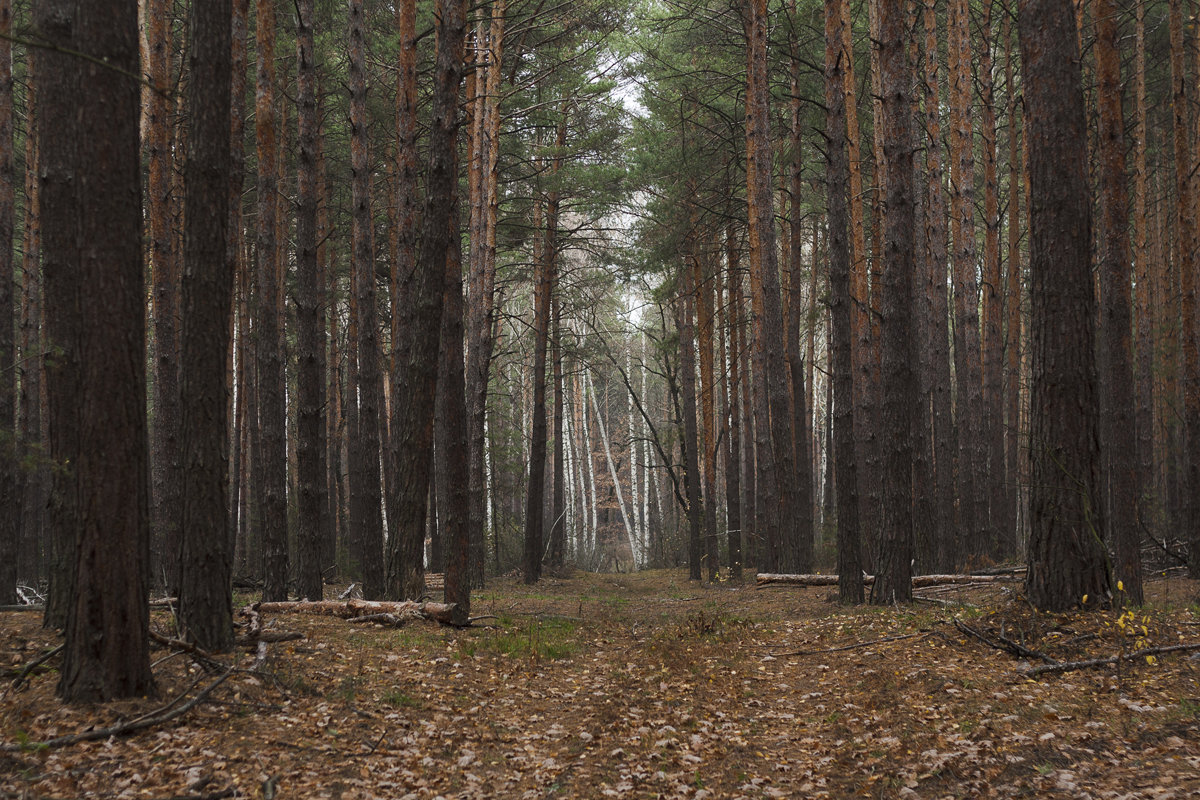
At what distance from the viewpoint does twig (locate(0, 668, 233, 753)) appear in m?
4.17

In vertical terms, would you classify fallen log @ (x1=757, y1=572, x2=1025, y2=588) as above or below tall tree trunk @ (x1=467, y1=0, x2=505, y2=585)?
below

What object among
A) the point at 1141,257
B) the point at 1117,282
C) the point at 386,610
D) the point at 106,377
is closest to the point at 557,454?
Result: the point at 1141,257

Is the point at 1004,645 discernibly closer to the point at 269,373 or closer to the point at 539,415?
the point at 269,373

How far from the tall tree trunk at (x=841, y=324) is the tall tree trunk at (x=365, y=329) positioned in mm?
6512

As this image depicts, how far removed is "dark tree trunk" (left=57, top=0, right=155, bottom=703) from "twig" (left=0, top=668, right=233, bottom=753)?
299 mm

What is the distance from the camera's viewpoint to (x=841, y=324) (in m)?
11.5

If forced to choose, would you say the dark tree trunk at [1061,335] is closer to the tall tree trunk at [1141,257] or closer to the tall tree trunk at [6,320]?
the tall tree trunk at [1141,257]

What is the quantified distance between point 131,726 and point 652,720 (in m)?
3.57

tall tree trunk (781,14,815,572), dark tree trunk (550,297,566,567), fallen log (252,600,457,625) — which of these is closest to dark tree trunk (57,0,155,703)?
fallen log (252,600,457,625)

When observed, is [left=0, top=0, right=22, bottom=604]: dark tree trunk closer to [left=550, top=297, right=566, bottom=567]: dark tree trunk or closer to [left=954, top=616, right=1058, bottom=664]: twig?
[left=954, top=616, right=1058, bottom=664]: twig

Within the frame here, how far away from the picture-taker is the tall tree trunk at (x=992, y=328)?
1619 centimetres

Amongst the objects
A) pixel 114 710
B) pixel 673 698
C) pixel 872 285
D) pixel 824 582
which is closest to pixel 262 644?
pixel 114 710

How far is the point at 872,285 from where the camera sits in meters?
17.1

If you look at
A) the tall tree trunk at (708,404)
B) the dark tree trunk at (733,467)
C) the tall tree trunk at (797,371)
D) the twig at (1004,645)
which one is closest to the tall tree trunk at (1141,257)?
the tall tree trunk at (797,371)
